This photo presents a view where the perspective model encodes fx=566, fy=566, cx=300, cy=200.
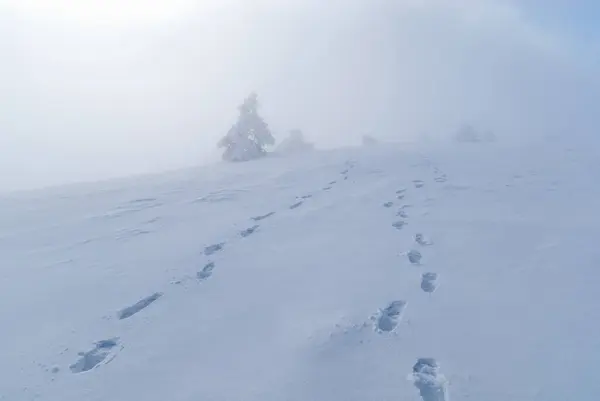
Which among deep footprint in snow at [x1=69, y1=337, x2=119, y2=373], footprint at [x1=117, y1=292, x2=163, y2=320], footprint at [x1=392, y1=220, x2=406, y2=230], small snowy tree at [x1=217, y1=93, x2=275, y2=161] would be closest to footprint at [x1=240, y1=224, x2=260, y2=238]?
footprint at [x1=392, y1=220, x2=406, y2=230]

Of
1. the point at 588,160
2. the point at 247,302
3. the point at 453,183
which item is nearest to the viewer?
the point at 247,302

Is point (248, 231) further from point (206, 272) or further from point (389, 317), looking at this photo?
point (389, 317)

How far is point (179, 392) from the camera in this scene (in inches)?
293

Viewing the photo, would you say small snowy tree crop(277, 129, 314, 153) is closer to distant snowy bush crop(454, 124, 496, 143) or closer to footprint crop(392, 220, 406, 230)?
distant snowy bush crop(454, 124, 496, 143)

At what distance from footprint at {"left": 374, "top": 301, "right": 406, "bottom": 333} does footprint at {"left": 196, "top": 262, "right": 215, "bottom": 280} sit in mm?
3942

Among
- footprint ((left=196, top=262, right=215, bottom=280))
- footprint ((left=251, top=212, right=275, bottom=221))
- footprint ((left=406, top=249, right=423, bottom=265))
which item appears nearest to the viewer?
footprint ((left=196, top=262, right=215, bottom=280))

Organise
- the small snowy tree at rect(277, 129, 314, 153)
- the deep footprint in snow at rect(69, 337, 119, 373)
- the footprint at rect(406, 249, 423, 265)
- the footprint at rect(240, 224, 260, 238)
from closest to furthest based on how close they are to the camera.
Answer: the deep footprint in snow at rect(69, 337, 119, 373) → the footprint at rect(406, 249, 423, 265) → the footprint at rect(240, 224, 260, 238) → the small snowy tree at rect(277, 129, 314, 153)

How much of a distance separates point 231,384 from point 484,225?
9286 millimetres

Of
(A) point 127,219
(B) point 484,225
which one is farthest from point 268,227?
(B) point 484,225

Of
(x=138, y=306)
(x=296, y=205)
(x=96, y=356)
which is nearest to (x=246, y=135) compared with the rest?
(x=296, y=205)

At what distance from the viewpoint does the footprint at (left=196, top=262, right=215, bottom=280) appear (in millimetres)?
11664

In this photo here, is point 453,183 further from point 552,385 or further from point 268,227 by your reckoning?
point 552,385

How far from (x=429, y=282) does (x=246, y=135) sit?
20444 millimetres

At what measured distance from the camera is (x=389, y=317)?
938cm
